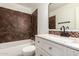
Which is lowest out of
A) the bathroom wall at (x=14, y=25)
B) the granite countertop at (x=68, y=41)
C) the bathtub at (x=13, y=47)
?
the bathtub at (x=13, y=47)

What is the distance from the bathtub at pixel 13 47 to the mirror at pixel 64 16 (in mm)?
568

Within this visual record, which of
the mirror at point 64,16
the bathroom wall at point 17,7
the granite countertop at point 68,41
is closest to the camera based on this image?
the granite countertop at point 68,41

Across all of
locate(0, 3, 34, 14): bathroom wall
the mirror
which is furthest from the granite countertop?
locate(0, 3, 34, 14): bathroom wall

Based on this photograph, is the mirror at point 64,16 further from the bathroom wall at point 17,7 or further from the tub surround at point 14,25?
Result: the tub surround at point 14,25

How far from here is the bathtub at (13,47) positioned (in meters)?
1.10

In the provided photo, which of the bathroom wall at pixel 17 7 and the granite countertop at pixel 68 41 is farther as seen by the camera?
the bathroom wall at pixel 17 7

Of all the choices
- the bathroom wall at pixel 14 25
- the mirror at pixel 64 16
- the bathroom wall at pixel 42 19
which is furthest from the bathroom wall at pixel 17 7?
the mirror at pixel 64 16

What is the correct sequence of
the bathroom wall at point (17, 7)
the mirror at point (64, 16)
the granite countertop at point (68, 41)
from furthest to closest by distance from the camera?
the mirror at point (64, 16), the bathroom wall at point (17, 7), the granite countertop at point (68, 41)

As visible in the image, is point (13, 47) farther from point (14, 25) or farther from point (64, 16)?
point (64, 16)

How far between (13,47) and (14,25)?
320 millimetres

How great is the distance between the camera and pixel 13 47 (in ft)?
3.81

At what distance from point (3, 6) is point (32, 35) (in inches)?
22.2

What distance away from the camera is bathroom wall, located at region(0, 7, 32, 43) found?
1.10m

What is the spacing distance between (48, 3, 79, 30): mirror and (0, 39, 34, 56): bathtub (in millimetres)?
568
